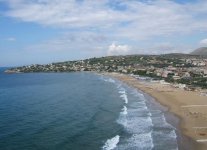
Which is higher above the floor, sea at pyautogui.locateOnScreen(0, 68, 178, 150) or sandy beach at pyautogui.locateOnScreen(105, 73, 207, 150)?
sea at pyautogui.locateOnScreen(0, 68, 178, 150)

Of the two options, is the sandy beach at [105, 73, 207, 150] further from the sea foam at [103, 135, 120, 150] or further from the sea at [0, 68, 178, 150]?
the sea foam at [103, 135, 120, 150]

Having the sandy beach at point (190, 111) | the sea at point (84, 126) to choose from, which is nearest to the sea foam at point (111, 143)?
the sea at point (84, 126)

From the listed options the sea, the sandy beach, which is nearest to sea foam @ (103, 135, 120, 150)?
the sea

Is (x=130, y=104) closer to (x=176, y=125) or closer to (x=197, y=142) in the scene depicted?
(x=176, y=125)

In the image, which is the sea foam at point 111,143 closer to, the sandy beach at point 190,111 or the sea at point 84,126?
the sea at point 84,126

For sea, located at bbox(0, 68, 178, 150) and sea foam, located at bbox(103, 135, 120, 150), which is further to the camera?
sea, located at bbox(0, 68, 178, 150)

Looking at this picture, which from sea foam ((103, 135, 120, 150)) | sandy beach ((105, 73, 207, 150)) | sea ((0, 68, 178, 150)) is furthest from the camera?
sandy beach ((105, 73, 207, 150))

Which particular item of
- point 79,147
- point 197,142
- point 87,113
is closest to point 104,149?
point 79,147

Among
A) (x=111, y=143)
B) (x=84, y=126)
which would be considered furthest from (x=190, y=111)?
(x=111, y=143)
